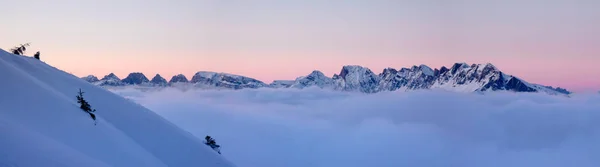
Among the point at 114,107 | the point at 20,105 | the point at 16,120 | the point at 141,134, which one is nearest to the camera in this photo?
the point at 16,120

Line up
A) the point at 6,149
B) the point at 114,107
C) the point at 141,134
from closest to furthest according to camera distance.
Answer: the point at 6,149 < the point at 141,134 < the point at 114,107

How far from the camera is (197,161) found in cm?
3712

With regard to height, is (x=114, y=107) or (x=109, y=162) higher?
(x=114, y=107)

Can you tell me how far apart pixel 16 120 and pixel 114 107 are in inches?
598

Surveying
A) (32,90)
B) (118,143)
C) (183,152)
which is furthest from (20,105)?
(183,152)

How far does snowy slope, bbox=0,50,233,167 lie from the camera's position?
2031cm

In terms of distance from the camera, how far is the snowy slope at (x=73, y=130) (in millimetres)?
20312

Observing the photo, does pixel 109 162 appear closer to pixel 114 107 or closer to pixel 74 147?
pixel 74 147

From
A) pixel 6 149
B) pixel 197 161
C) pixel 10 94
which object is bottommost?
pixel 197 161

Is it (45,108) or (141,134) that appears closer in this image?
(45,108)

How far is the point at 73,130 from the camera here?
1078 inches

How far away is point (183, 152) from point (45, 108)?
1095 cm

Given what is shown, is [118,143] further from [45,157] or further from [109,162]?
[45,157]

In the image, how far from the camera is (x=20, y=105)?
89.8 feet
